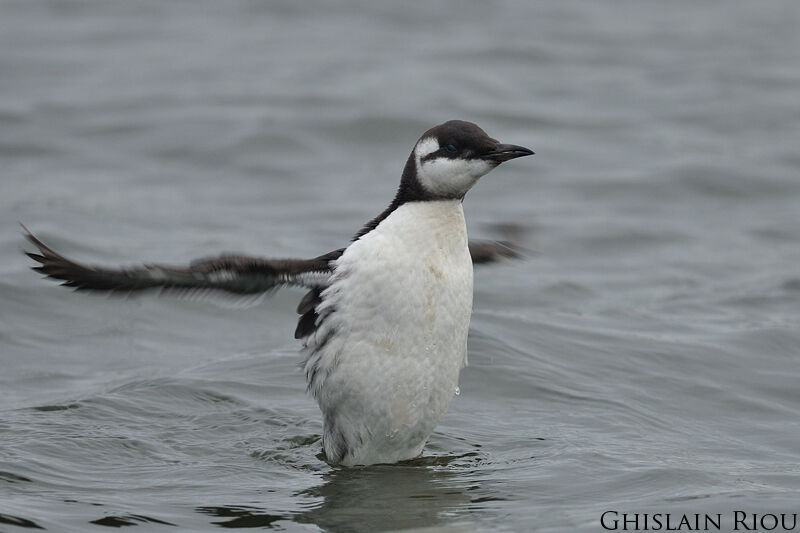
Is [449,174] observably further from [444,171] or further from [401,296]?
[401,296]

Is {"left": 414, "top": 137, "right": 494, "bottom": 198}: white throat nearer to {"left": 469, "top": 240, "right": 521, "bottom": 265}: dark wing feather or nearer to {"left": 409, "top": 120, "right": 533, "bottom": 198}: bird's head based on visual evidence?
{"left": 409, "top": 120, "right": 533, "bottom": 198}: bird's head

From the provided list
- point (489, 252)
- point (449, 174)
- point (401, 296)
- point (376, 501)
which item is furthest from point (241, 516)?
point (489, 252)

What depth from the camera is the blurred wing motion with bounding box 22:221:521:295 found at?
287 inches

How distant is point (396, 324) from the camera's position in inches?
314

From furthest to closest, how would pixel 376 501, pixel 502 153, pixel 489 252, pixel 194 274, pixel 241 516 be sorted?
pixel 489 252 → pixel 502 153 → pixel 376 501 → pixel 194 274 → pixel 241 516

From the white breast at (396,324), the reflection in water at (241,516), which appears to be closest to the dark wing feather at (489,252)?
the white breast at (396,324)

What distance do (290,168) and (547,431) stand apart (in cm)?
930

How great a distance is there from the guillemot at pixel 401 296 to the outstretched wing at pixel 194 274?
13 millimetres

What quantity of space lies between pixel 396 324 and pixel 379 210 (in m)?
7.95

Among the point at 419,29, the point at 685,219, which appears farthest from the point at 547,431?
the point at 419,29

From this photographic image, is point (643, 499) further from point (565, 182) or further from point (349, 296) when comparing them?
point (565, 182)

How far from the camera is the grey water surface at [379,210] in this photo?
804cm

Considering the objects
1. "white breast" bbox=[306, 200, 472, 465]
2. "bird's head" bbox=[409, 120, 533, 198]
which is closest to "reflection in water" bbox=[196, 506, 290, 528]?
"white breast" bbox=[306, 200, 472, 465]

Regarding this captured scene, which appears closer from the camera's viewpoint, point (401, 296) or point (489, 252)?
point (401, 296)
